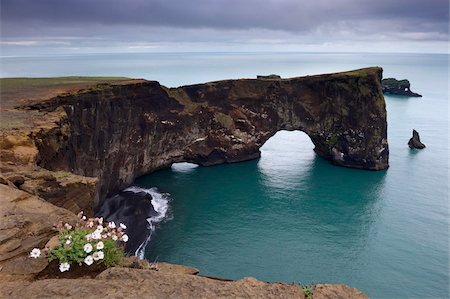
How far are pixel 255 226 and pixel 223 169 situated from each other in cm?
2536

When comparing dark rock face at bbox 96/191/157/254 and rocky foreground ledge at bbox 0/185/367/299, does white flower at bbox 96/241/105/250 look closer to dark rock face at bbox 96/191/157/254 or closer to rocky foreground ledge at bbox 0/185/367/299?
rocky foreground ledge at bbox 0/185/367/299

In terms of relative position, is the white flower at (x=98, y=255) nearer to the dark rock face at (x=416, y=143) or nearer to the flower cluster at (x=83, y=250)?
the flower cluster at (x=83, y=250)

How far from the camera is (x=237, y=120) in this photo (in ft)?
235

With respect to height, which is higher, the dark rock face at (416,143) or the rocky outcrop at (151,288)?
the rocky outcrop at (151,288)

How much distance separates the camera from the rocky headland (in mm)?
7840

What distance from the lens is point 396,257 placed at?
37438 mm

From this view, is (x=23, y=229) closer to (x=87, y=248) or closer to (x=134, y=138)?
(x=87, y=248)

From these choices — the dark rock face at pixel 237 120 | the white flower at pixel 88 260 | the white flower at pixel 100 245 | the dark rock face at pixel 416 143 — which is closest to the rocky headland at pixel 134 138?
the dark rock face at pixel 237 120

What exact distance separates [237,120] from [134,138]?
21522 mm

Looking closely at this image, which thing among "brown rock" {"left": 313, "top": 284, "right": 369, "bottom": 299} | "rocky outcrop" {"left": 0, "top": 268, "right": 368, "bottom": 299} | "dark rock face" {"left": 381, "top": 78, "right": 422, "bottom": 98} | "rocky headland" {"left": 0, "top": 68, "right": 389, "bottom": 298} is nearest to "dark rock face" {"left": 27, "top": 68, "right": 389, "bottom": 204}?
"rocky headland" {"left": 0, "top": 68, "right": 389, "bottom": 298}

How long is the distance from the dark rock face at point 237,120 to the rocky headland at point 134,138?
19 centimetres

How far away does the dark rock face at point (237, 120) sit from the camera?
57.6 meters

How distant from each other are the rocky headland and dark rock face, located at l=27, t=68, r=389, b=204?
7.4 inches

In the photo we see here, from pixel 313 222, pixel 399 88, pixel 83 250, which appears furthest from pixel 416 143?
pixel 399 88
